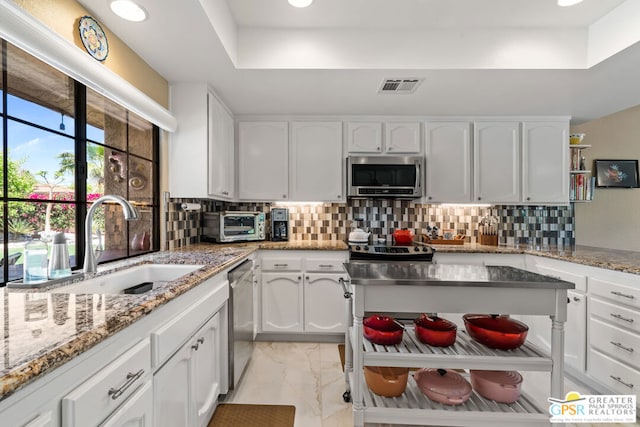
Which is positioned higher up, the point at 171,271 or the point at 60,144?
the point at 60,144

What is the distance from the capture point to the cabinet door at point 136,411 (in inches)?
32.8

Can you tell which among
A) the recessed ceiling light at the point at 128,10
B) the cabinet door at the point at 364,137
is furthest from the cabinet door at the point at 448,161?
the recessed ceiling light at the point at 128,10

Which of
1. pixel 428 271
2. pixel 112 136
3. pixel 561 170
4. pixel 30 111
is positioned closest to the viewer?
pixel 30 111

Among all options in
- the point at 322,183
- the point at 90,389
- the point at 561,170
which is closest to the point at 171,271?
the point at 90,389

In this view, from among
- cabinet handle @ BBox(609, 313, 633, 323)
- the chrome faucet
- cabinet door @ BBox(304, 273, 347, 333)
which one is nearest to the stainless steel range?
cabinet door @ BBox(304, 273, 347, 333)

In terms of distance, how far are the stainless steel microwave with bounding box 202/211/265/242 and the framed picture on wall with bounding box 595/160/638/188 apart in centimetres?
360

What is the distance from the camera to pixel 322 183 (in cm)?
312

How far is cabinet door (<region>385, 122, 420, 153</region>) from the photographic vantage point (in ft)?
10.2

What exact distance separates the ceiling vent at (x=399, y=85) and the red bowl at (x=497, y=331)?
1.70 m

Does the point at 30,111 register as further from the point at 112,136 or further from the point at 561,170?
the point at 561,170

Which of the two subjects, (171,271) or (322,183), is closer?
(171,271)

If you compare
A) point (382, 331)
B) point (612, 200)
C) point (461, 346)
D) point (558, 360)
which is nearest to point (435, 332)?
Answer: point (461, 346)

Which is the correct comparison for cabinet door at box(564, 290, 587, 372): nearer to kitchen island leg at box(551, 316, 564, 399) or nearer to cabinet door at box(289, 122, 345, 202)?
kitchen island leg at box(551, 316, 564, 399)

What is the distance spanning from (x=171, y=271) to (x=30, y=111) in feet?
3.28
